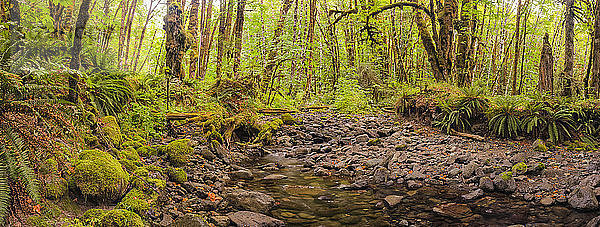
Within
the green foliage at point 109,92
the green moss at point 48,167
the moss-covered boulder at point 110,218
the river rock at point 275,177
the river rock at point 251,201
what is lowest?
the river rock at point 275,177

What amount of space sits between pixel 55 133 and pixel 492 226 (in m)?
4.56

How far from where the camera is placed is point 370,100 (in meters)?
14.3

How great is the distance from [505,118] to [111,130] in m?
7.67

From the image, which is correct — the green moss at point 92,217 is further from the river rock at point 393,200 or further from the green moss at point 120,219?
the river rock at point 393,200

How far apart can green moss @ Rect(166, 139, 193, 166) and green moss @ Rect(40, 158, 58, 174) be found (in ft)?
9.34

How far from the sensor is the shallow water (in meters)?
4.28

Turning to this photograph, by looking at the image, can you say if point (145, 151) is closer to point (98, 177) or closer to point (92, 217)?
point (98, 177)

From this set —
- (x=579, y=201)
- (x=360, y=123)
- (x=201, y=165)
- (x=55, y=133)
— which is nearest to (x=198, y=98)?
(x=201, y=165)

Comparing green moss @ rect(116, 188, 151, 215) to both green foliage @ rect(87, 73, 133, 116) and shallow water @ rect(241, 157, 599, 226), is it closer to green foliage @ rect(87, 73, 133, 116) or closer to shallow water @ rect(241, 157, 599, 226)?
shallow water @ rect(241, 157, 599, 226)

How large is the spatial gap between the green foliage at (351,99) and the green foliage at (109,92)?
26.0 ft

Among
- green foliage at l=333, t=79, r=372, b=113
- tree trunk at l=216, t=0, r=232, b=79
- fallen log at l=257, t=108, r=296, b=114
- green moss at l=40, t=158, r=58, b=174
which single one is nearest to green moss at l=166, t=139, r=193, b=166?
green moss at l=40, t=158, r=58, b=174

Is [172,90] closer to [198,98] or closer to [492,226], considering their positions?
[198,98]

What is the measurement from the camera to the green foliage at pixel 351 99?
43.2 feet

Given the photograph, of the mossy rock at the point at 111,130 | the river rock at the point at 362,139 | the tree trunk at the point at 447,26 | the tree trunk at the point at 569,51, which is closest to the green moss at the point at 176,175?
the mossy rock at the point at 111,130
